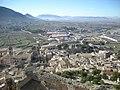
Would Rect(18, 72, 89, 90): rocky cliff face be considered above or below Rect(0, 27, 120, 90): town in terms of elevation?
above

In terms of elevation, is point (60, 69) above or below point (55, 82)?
below

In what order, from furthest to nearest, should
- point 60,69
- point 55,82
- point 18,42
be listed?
point 18,42 → point 60,69 → point 55,82

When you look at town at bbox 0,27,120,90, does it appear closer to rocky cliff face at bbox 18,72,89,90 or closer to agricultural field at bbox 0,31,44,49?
rocky cliff face at bbox 18,72,89,90

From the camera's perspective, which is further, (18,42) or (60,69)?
(18,42)

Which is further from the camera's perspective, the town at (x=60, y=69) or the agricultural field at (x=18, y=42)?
the agricultural field at (x=18, y=42)

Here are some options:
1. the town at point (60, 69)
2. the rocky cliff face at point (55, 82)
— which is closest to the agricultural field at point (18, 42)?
the town at point (60, 69)

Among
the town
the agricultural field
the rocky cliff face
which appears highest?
the rocky cliff face

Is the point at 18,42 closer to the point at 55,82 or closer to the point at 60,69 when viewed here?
the point at 60,69

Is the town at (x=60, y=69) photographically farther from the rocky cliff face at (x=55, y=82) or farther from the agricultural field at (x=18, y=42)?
the agricultural field at (x=18, y=42)

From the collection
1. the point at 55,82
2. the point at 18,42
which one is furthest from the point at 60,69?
the point at 18,42

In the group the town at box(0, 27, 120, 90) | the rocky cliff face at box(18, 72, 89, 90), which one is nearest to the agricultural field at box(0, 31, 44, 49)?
the town at box(0, 27, 120, 90)

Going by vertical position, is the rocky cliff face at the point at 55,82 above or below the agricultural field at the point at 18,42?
above
